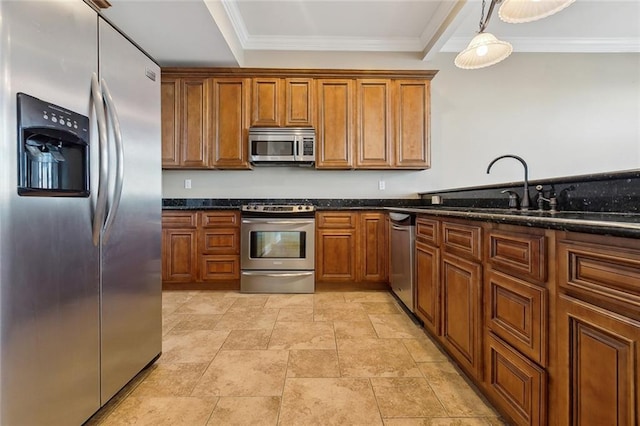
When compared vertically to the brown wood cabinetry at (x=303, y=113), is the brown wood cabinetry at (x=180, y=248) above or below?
below

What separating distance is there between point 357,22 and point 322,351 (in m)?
3.34

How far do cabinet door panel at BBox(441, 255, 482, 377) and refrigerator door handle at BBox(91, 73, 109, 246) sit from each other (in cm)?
170

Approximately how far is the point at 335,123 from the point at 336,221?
115cm

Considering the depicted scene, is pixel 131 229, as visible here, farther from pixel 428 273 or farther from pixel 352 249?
pixel 352 249

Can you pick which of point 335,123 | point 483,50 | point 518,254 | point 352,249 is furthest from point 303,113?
point 518,254

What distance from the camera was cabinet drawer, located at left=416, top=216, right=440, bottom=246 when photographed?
1.97m

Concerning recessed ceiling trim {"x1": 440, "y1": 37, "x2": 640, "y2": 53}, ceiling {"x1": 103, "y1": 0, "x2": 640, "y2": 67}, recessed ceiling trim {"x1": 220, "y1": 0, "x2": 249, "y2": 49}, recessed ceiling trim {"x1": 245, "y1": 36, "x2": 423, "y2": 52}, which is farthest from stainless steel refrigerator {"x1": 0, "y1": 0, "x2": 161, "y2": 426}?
recessed ceiling trim {"x1": 440, "y1": 37, "x2": 640, "y2": 53}

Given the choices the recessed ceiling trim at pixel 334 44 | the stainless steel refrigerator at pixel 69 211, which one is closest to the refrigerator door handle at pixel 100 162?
the stainless steel refrigerator at pixel 69 211

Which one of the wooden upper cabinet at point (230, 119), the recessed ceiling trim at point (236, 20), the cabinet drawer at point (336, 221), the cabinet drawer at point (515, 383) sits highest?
the recessed ceiling trim at point (236, 20)

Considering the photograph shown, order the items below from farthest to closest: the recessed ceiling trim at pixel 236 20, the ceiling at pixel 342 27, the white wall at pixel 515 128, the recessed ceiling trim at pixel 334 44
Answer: the white wall at pixel 515 128 → the recessed ceiling trim at pixel 334 44 → the recessed ceiling trim at pixel 236 20 → the ceiling at pixel 342 27

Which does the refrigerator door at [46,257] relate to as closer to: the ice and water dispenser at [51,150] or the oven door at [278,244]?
the ice and water dispenser at [51,150]

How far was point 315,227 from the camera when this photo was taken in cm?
333

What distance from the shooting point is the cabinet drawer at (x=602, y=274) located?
729 millimetres

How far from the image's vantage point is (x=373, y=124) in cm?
352
